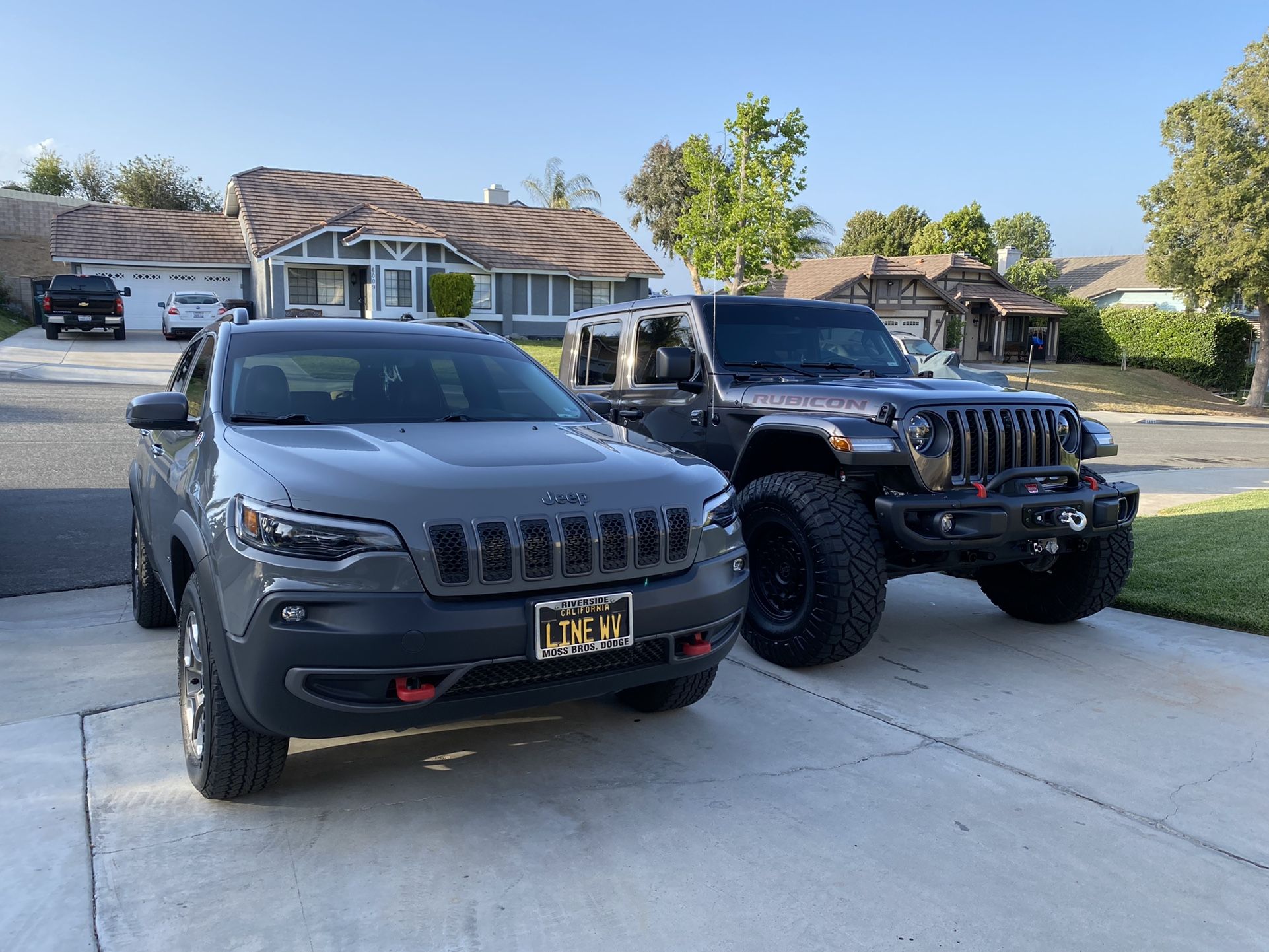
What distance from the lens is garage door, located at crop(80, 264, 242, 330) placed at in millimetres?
35875

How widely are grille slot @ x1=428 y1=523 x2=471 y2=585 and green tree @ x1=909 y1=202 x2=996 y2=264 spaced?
5451 cm

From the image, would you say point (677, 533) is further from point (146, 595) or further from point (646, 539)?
point (146, 595)

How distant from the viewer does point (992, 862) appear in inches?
128

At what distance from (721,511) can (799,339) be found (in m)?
2.86

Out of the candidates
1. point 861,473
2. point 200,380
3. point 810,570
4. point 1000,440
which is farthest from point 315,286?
point 1000,440

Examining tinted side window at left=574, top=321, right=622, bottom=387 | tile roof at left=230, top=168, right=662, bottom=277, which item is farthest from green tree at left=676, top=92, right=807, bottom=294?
tinted side window at left=574, top=321, right=622, bottom=387

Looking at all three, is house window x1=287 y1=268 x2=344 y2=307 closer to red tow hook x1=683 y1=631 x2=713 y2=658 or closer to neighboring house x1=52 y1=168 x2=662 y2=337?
neighboring house x1=52 y1=168 x2=662 y2=337

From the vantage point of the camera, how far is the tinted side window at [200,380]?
440 centimetres

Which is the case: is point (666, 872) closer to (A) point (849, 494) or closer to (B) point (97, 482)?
(A) point (849, 494)

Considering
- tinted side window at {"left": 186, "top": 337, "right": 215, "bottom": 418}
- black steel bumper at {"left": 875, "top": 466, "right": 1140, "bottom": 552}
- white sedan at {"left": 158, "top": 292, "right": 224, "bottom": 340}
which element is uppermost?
white sedan at {"left": 158, "top": 292, "right": 224, "bottom": 340}

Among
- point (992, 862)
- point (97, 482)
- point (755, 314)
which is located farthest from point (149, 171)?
point (992, 862)

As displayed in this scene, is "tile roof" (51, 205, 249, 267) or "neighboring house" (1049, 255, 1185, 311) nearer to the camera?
"tile roof" (51, 205, 249, 267)

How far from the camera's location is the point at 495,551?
10.4 feet

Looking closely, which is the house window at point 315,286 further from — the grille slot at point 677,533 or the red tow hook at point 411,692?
the red tow hook at point 411,692
